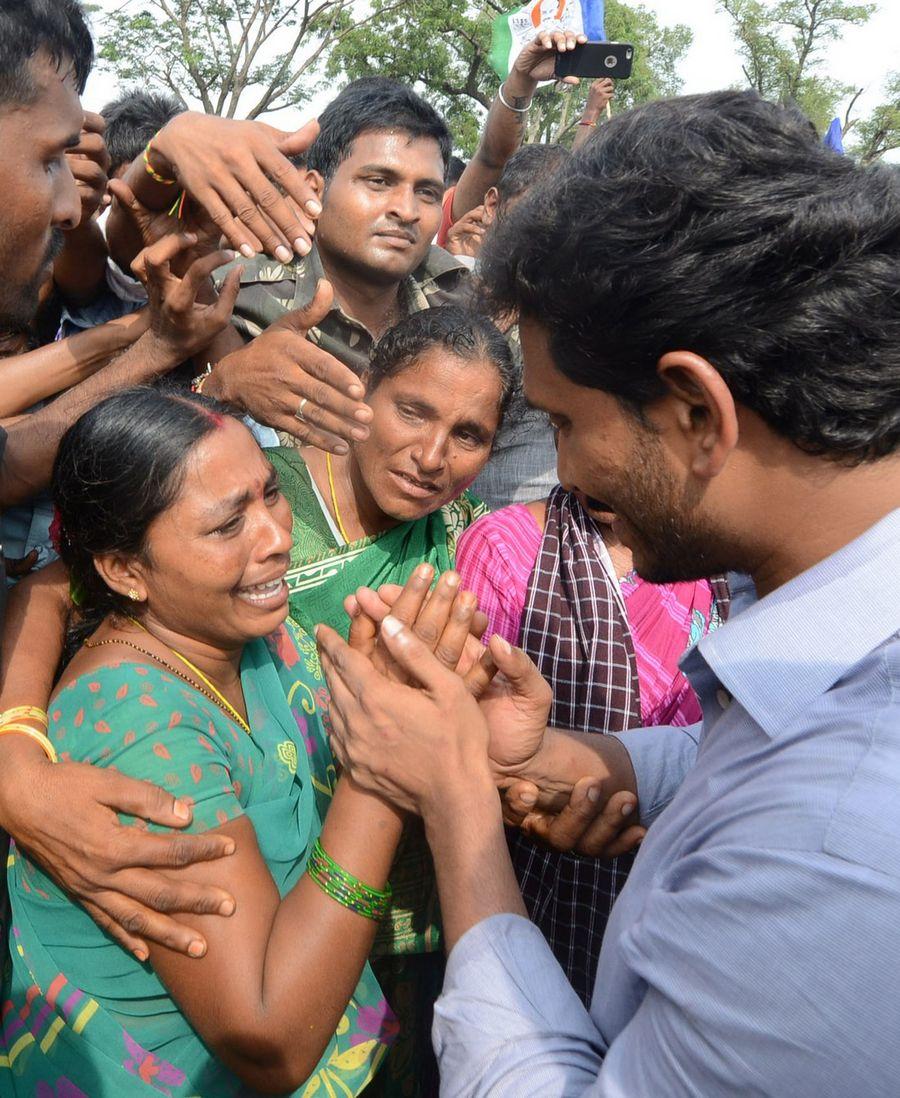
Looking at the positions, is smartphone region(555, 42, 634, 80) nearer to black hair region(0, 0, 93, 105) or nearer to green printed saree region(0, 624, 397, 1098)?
black hair region(0, 0, 93, 105)

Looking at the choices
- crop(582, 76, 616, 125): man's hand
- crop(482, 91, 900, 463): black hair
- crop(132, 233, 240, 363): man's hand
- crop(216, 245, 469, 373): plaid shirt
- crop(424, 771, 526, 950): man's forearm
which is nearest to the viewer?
crop(482, 91, 900, 463): black hair

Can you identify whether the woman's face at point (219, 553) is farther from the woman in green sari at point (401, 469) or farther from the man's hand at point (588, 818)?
the man's hand at point (588, 818)

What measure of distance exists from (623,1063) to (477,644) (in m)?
0.89

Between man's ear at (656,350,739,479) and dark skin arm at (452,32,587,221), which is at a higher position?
dark skin arm at (452,32,587,221)

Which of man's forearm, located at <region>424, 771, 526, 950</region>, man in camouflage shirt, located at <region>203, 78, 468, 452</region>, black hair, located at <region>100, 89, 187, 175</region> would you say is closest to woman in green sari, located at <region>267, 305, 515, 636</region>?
man in camouflage shirt, located at <region>203, 78, 468, 452</region>

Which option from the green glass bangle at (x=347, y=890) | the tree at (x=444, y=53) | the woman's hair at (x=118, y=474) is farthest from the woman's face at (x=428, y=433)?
the tree at (x=444, y=53)

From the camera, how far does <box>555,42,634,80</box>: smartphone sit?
4.79 metres

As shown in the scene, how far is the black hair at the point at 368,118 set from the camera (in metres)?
3.52

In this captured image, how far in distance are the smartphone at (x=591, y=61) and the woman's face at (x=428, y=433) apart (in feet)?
8.76

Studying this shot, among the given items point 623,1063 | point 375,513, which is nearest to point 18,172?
point 375,513

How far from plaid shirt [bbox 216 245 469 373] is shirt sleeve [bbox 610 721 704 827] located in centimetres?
158

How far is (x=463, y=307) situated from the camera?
312cm

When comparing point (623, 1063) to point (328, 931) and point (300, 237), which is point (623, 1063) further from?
point (300, 237)

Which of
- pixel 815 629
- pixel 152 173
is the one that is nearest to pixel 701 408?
pixel 815 629
